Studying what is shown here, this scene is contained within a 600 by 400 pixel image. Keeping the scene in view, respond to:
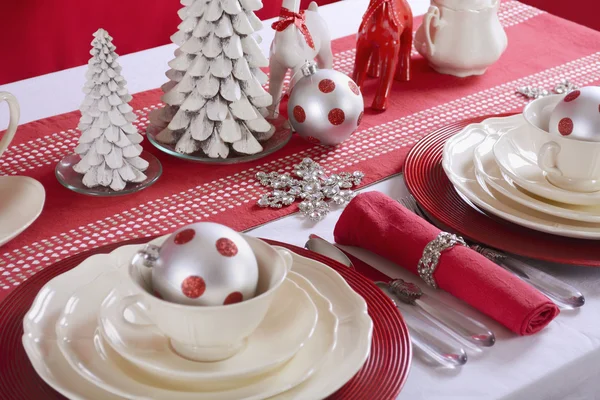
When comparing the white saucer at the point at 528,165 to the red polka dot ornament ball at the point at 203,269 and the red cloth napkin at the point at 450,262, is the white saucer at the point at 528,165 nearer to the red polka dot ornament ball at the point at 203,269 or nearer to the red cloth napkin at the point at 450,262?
the red cloth napkin at the point at 450,262

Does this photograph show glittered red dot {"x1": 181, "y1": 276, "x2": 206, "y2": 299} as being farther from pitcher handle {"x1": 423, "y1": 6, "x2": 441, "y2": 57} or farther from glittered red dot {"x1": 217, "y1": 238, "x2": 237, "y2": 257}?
pitcher handle {"x1": 423, "y1": 6, "x2": 441, "y2": 57}

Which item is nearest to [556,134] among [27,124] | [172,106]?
[172,106]

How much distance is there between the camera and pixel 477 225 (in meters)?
0.90

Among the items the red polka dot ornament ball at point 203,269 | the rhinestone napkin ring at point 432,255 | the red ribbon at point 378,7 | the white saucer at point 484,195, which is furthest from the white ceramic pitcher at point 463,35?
the red polka dot ornament ball at point 203,269

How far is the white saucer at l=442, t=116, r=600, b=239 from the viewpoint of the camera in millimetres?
858

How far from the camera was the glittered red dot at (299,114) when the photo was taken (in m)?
1.11

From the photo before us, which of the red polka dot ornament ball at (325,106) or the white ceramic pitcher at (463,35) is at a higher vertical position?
the white ceramic pitcher at (463,35)

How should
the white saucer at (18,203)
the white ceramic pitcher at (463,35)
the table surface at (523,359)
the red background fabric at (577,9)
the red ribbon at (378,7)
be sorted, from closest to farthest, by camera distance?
the table surface at (523,359) < the white saucer at (18,203) < the red ribbon at (378,7) < the white ceramic pitcher at (463,35) < the red background fabric at (577,9)

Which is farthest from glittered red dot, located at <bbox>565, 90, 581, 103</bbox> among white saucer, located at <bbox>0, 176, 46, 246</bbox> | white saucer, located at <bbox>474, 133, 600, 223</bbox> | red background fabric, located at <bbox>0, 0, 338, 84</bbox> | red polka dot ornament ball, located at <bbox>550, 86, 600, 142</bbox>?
red background fabric, located at <bbox>0, 0, 338, 84</bbox>

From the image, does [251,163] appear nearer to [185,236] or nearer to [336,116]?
[336,116]

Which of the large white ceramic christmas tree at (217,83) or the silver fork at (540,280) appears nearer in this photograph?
the silver fork at (540,280)

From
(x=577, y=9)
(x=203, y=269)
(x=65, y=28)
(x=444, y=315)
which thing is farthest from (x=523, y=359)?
(x=577, y=9)

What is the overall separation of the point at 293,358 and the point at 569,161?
1.51 feet

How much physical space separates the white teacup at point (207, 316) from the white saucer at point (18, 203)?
12.3 inches
